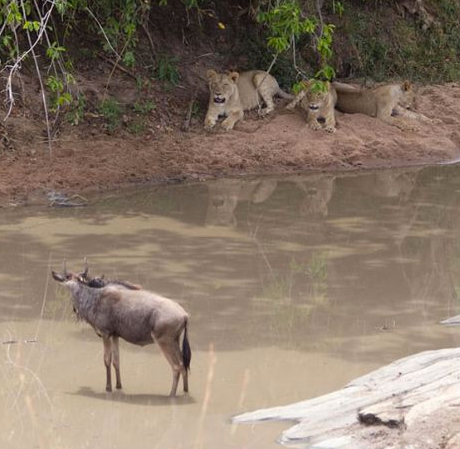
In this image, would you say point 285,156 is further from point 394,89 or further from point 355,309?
point 355,309

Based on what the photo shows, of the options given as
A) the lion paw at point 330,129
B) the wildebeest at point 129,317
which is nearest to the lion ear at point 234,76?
the lion paw at point 330,129

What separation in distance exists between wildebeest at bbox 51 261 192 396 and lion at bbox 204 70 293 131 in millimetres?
8043

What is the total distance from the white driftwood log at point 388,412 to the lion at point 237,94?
27.9 ft

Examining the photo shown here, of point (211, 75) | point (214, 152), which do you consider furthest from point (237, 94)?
point (214, 152)

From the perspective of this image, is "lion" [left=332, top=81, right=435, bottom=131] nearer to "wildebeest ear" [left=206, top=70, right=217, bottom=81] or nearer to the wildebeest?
"wildebeest ear" [left=206, top=70, right=217, bottom=81]

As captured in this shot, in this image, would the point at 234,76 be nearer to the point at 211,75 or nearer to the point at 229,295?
the point at 211,75

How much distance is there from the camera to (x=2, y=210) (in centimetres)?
1234

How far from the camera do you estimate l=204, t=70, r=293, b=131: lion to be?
15469mm

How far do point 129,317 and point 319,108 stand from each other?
9002 mm

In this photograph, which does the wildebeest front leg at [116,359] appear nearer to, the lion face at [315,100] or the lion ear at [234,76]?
the lion face at [315,100]

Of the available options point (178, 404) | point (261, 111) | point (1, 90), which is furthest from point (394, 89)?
point (178, 404)

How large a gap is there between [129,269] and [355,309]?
6.81 ft

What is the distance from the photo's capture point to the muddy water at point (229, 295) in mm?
7043

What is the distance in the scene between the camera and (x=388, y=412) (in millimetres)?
6074
